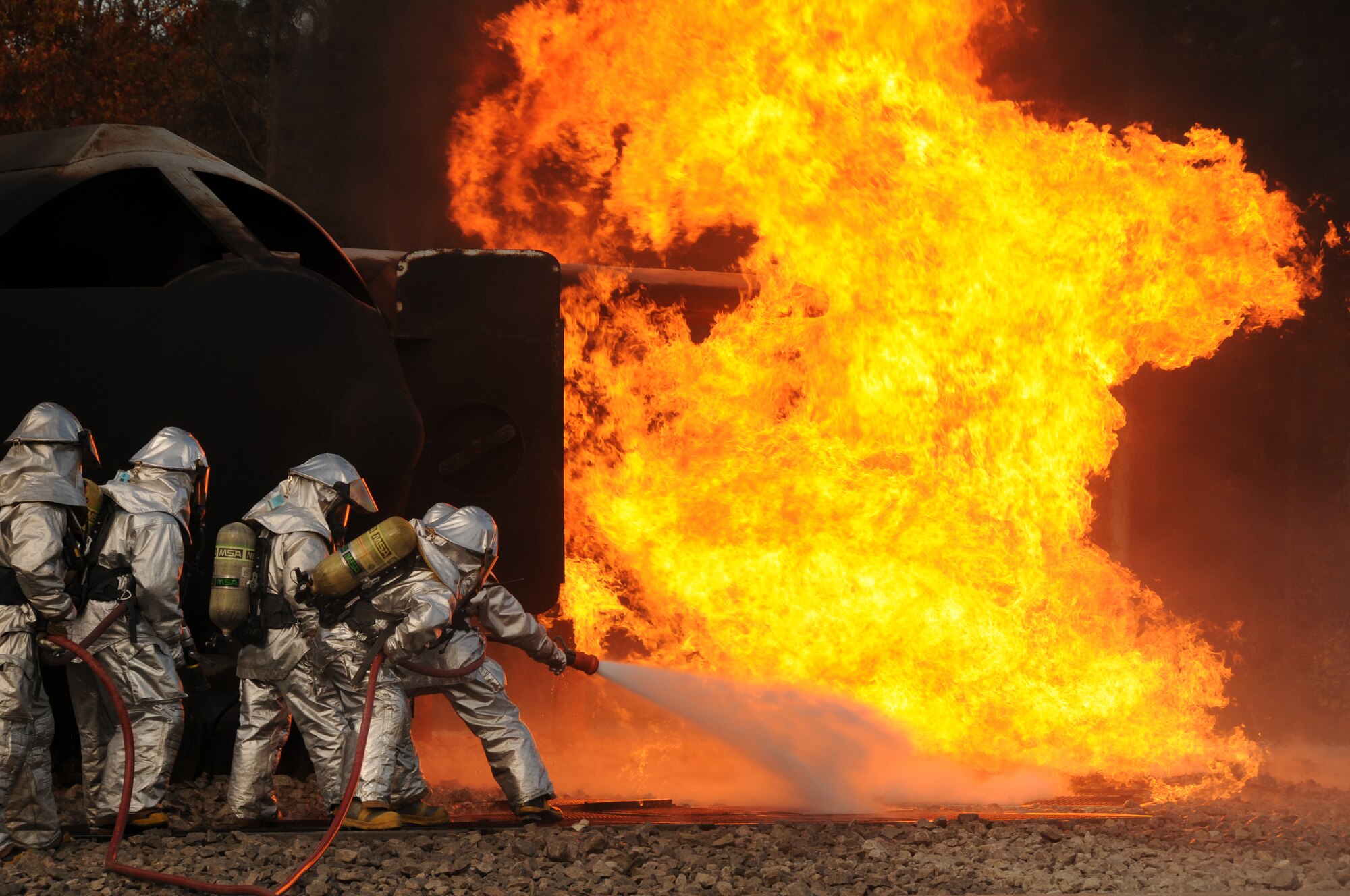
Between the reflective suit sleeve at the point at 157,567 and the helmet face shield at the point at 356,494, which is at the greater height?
the helmet face shield at the point at 356,494

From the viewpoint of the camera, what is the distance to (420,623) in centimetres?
604

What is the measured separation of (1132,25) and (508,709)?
10.5m

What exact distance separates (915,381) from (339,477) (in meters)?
4.61

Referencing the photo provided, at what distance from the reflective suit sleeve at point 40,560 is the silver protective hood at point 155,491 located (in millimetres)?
344

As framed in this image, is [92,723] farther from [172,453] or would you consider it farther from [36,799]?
Result: [172,453]

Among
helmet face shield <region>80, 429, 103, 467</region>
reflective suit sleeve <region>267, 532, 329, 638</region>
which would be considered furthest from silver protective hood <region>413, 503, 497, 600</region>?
helmet face shield <region>80, 429, 103, 467</region>

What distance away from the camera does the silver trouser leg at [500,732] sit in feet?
21.2

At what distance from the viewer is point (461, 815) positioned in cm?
670

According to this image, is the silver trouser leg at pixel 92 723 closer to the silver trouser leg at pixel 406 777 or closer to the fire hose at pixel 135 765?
the fire hose at pixel 135 765

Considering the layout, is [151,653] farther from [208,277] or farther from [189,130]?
[189,130]

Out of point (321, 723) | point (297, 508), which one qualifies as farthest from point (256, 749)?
point (297, 508)

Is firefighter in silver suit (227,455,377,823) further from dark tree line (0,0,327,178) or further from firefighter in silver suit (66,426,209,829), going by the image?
dark tree line (0,0,327,178)

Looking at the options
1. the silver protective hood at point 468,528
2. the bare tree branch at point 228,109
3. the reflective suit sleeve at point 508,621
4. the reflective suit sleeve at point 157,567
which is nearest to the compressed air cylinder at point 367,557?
the silver protective hood at point 468,528

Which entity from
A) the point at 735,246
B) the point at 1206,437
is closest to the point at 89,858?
the point at 735,246
